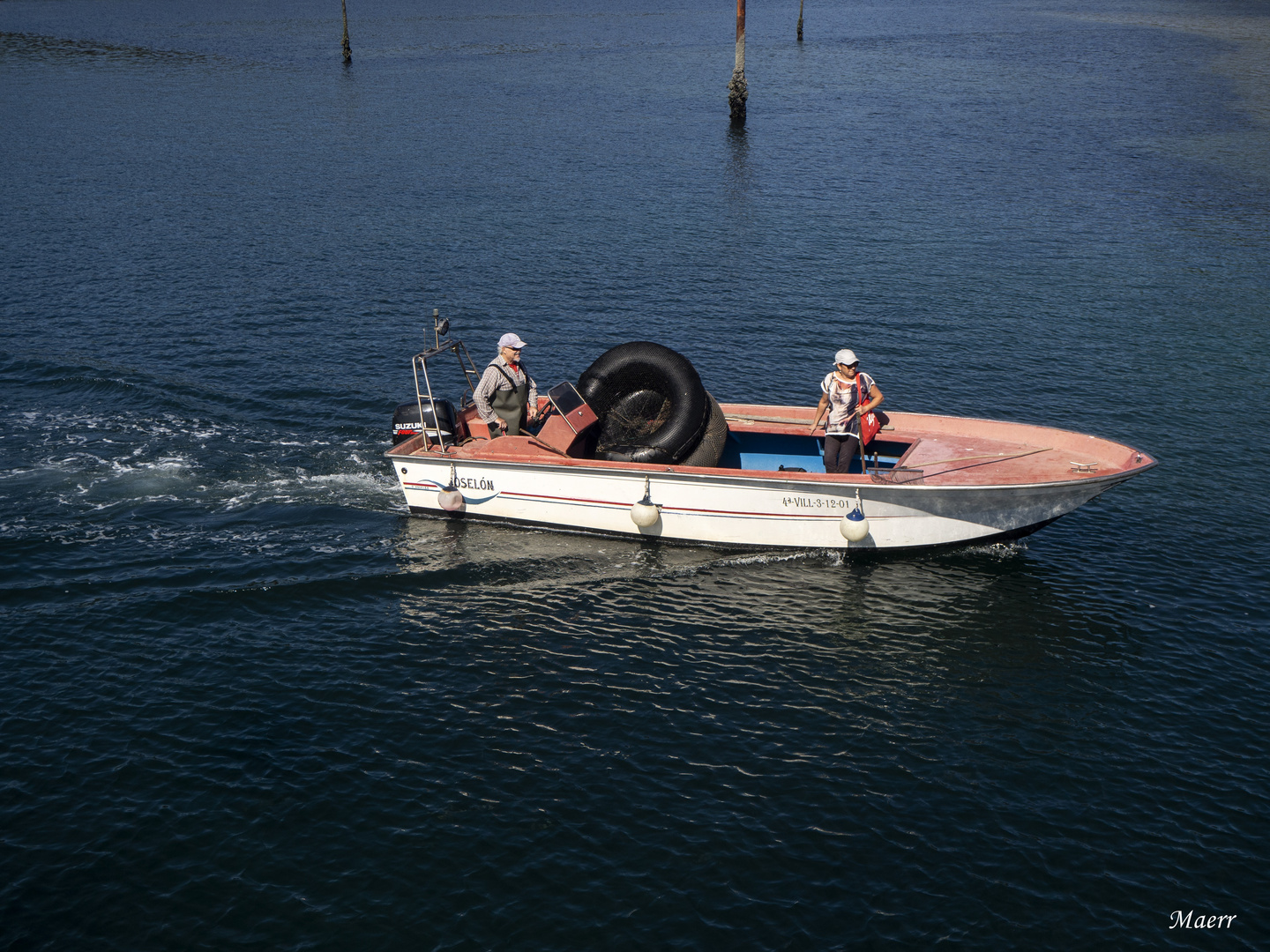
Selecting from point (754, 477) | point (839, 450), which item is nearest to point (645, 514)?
point (754, 477)

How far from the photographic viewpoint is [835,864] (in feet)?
40.4

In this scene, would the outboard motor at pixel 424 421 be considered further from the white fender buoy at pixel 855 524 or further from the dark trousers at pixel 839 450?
the white fender buoy at pixel 855 524

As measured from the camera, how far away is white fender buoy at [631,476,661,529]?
18.4 metres

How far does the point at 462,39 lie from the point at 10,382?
261 ft

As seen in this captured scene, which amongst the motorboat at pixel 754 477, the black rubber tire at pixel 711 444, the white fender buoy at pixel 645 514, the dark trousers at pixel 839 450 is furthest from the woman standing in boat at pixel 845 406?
the white fender buoy at pixel 645 514

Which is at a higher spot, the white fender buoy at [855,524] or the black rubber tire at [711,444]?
the black rubber tire at [711,444]

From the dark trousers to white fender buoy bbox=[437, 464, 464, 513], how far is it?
667cm

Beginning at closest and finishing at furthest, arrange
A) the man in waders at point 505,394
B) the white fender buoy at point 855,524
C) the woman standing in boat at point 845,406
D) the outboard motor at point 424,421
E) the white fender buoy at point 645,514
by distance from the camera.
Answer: the white fender buoy at point 855,524
the woman standing in boat at point 845,406
the white fender buoy at point 645,514
the man in waders at point 505,394
the outboard motor at point 424,421

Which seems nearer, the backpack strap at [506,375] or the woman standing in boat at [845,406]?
the woman standing in boat at [845,406]

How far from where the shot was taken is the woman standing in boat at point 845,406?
59.8 ft

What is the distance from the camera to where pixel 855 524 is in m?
17.6

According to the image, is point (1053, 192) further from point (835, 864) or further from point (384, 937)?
point (384, 937)

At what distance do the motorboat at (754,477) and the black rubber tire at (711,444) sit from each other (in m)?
0.03

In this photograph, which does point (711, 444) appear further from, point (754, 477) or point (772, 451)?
point (772, 451)
